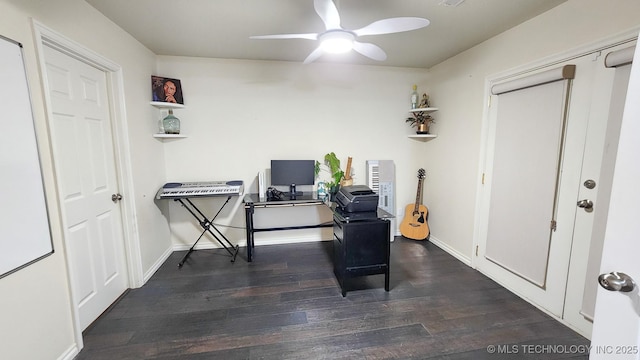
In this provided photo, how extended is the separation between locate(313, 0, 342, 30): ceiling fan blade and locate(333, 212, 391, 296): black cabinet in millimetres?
1559

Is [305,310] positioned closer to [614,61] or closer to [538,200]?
[538,200]

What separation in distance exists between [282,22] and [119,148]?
72.6 inches

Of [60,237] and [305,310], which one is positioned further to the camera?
[305,310]

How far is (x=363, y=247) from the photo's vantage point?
95.3 inches

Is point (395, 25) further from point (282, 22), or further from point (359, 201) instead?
point (359, 201)

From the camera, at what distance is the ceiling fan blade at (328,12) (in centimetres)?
153

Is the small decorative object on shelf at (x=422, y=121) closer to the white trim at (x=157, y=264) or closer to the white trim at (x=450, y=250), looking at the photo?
the white trim at (x=450, y=250)

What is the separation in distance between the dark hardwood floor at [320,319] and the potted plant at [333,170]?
1.04 m

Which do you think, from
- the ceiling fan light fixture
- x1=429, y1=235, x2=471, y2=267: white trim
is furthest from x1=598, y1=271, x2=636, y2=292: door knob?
x1=429, y1=235, x2=471, y2=267: white trim

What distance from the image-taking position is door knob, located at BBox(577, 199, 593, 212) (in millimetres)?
1831

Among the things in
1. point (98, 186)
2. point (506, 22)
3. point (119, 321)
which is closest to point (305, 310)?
point (119, 321)

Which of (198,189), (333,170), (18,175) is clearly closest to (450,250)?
(333,170)

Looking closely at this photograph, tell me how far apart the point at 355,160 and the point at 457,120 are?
53.6 inches

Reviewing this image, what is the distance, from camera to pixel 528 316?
6.90ft
